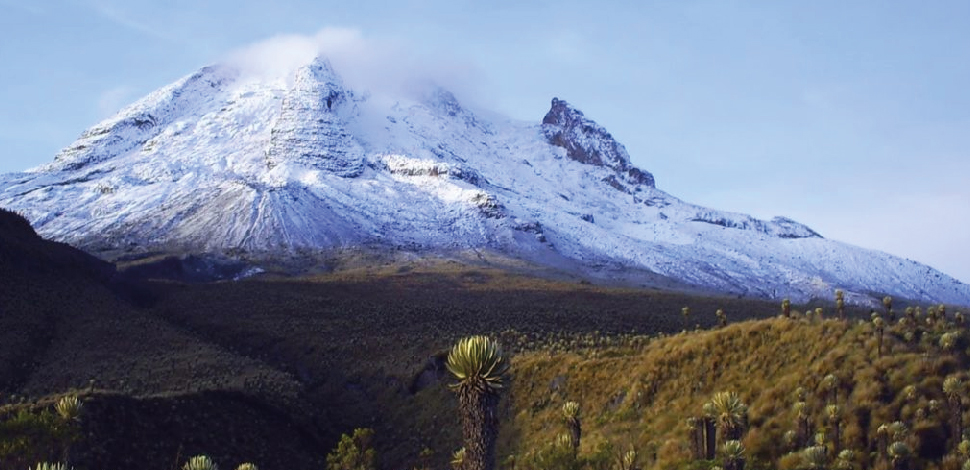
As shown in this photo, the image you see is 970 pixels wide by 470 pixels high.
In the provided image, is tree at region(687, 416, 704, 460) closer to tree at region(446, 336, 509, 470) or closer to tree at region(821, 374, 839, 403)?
tree at region(821, 374, 839, 403)

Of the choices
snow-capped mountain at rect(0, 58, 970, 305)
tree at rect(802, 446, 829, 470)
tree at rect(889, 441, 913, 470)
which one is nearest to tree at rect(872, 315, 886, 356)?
tree at rect(889, 441, 913, 470)

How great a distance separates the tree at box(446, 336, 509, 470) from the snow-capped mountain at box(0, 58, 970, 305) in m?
98.2

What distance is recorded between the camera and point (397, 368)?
51.8 metres

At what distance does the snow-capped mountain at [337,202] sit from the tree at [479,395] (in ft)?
322

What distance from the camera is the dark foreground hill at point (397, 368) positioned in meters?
25.7

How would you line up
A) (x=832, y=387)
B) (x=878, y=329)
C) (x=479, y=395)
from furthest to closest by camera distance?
(x=878, y=329) < (x=832, y=387) < (x=479, y=395)

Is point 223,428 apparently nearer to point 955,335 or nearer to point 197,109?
point 955,335

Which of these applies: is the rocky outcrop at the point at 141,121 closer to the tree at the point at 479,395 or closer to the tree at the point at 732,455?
the tree at the point at 479,395

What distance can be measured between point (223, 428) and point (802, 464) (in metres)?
24.1

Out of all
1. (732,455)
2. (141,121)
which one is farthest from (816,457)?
(141,121)

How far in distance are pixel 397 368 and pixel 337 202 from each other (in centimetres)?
9228

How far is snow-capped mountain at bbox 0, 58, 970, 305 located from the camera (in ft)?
421

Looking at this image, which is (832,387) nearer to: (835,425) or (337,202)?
(835,425)

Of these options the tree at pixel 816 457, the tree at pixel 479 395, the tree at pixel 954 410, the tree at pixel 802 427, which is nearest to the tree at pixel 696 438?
the tree at pixel 802 427
